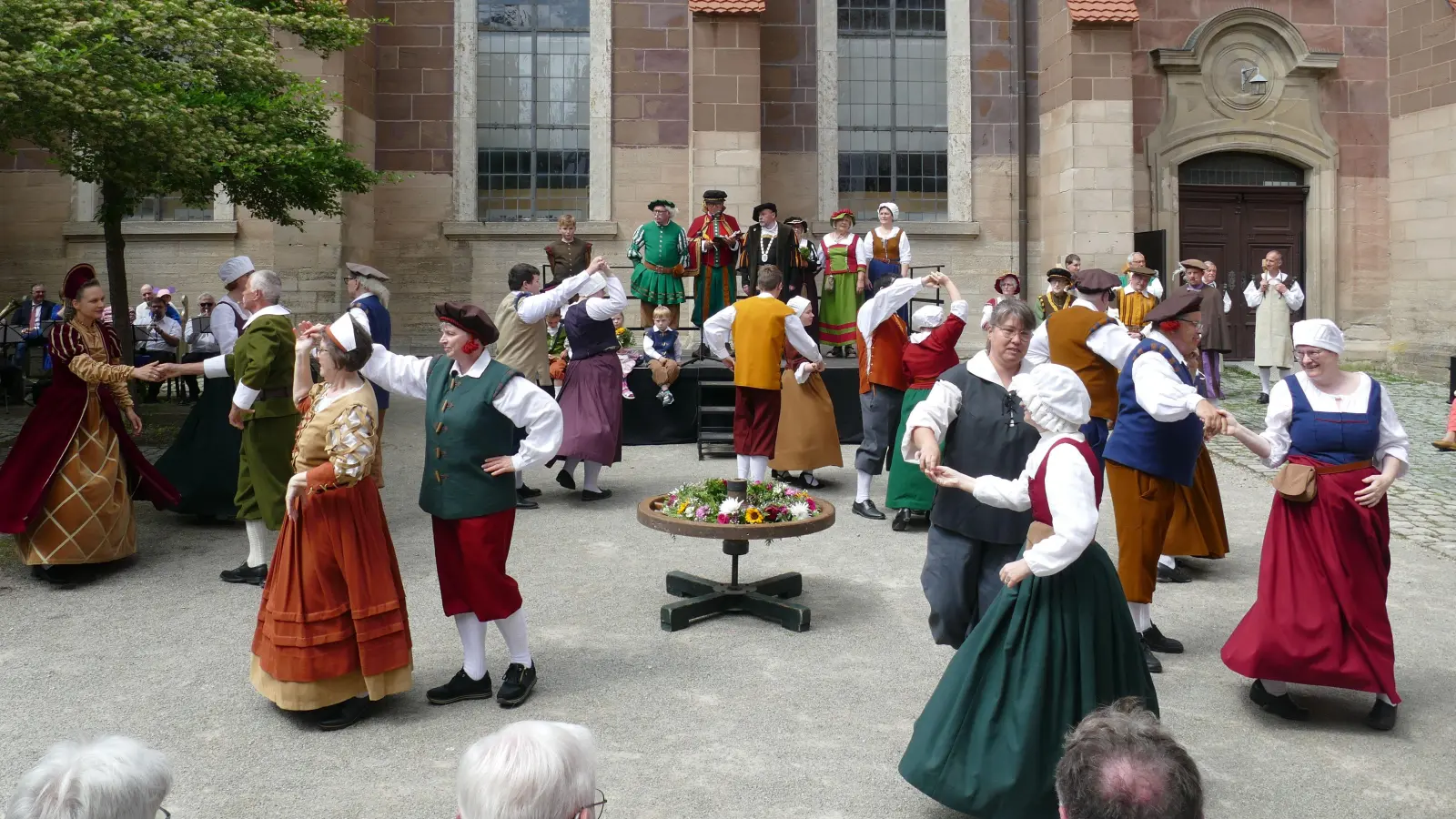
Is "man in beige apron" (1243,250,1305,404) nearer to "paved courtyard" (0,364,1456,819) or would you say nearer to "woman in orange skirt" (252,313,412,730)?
"paved courtyard" (0,364,1456,819)

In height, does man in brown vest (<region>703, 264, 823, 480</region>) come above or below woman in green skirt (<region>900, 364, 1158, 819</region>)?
above

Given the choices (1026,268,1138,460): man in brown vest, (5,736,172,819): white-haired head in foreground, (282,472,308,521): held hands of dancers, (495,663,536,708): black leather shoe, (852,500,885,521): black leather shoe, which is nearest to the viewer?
(5,736,172,819): white-haired head in foreground

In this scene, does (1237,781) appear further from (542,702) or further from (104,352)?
(104,352)

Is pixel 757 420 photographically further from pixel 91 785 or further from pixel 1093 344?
pixel 91 785

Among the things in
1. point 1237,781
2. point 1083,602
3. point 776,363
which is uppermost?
point 776,363

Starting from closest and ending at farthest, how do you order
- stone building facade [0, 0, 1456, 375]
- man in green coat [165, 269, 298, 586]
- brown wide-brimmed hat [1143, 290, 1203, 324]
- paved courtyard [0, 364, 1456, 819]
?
paved courtyard [0, 364, 1456, 819]
brown wide-brimmed hat [1143, 290, 1203, 324]
man in green coat [165, 269, 298, 586]
stone building facade [0, 0, 1456, 375]

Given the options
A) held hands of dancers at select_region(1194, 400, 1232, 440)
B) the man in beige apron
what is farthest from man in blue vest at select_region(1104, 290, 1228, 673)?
the man in beige apron

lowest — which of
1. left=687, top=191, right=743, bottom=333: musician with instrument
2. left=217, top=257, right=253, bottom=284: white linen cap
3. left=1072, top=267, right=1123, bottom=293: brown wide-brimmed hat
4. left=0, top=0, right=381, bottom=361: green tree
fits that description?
left=1072, top=267, right=1123, bottom=293: brown wide-brimmed hat

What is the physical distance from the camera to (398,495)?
9656 millimetres

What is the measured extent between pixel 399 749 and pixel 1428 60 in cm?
1809

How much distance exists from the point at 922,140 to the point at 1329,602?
14603mm

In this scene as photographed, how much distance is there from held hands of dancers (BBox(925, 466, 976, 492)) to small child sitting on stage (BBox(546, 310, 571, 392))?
7.65m

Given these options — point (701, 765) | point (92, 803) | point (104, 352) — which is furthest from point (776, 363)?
point (92, 803)

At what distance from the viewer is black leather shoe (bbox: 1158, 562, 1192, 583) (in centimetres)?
738
